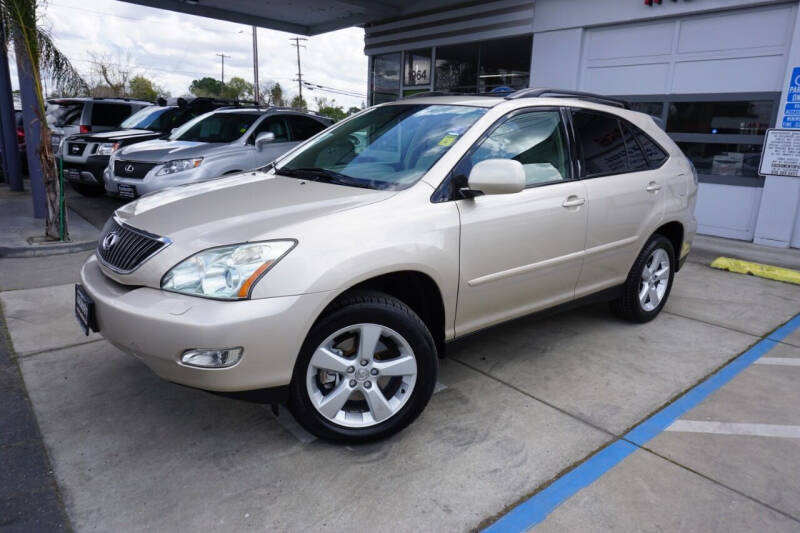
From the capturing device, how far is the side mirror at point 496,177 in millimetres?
2900

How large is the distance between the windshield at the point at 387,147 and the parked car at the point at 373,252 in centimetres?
1

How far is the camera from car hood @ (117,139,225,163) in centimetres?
736

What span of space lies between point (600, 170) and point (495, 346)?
4.67 feet

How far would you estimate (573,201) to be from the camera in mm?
3607

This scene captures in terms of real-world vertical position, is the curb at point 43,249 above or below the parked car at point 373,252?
below

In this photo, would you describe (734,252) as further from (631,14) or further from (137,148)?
(137,148)

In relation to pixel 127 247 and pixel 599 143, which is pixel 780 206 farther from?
pixel 127 247

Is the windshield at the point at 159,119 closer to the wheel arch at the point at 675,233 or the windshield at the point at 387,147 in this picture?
the windshield at the point at 387,147

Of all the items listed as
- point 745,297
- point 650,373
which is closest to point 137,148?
point 650,373

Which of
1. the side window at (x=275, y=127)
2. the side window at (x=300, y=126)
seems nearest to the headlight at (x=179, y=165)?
the side window at (x=275, y=127)

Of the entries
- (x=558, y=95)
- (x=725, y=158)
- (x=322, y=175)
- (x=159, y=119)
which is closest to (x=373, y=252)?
(x=322, y=175)

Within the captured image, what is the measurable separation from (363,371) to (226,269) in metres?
0.79

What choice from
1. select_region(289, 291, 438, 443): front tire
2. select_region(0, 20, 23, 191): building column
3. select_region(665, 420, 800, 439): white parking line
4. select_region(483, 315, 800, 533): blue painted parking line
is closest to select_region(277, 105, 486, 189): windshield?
select_region(289, 291, 438, 443): front tire

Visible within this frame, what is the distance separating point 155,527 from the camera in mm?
2232
